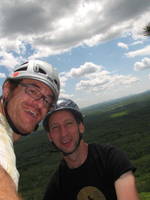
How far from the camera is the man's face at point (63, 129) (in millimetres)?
4785

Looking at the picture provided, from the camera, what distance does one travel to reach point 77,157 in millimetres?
4328

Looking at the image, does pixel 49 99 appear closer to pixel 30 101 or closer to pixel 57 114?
pixel 30 101

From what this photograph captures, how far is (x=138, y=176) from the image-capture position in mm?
30750

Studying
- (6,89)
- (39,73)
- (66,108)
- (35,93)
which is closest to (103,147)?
(66,108)

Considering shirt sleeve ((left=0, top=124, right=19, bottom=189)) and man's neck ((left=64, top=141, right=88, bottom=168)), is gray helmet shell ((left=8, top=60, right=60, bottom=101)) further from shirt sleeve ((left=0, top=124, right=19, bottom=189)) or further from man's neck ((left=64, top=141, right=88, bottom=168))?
shirt sleeve ((left=0, top=124, right=19, bottom=189))

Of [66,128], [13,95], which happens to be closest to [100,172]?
[66,128]

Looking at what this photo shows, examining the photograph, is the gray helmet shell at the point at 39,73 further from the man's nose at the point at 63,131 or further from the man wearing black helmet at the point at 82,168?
the man's nose at the point at 63,131

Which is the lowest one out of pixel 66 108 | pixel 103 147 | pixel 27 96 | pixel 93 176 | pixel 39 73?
pixel 93 176

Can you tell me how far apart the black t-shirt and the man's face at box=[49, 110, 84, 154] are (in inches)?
19.1

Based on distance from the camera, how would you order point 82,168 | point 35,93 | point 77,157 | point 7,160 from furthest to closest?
point 77,157
point 82,168
point 35,93
point 7,160

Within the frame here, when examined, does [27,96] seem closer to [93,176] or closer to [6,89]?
[6,89]

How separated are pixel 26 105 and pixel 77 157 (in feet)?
4.70

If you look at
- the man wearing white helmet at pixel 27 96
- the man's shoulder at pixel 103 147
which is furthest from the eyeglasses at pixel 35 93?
the man's shoulder at pixel 103 147

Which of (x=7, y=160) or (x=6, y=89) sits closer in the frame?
(x=7, y=160)
